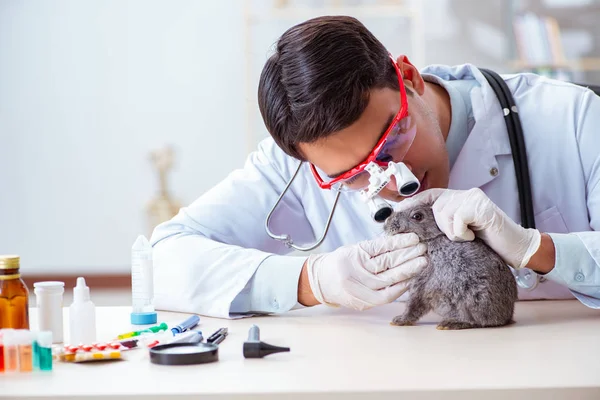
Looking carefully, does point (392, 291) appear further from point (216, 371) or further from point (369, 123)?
point (216, 371)

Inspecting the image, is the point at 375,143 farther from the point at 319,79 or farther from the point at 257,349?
the point at 257,349

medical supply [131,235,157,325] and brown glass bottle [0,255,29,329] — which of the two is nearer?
brown glass bottle [0,255,29,329]

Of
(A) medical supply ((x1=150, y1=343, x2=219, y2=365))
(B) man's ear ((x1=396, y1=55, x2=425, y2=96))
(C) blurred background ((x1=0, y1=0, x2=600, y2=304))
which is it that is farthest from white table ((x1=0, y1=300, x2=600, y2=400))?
(C) blurred background ((x1=0, y1=0, x2=600, y2=304))

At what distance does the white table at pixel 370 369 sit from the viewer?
1.05 meters

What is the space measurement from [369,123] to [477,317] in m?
0.49

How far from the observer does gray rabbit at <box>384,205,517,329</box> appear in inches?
58.4

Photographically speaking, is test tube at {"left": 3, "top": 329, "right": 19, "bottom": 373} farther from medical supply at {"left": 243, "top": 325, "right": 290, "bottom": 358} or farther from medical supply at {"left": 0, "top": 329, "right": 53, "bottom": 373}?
medical supply at {"left": 243, "top": 325, "right": 290, "bottom": 358}

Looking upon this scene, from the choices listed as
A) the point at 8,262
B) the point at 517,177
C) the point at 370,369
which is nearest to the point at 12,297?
the point at 8,262

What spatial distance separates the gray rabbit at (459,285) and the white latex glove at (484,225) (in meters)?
0.02

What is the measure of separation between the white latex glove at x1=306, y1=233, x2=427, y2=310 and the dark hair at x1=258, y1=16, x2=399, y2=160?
0.28m

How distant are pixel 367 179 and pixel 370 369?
1.93 ft

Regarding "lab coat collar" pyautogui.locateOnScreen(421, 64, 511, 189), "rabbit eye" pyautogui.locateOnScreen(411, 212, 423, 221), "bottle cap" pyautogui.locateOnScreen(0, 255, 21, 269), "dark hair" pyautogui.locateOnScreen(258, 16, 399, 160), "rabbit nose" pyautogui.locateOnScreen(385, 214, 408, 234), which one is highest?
"dark hair" pyautogui.locateOnScreen(258, 16, 399, 160)

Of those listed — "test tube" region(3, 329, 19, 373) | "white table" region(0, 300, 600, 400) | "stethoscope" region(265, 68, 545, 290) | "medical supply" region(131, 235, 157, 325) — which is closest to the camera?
"white table" region(0, 300, 600, 400)

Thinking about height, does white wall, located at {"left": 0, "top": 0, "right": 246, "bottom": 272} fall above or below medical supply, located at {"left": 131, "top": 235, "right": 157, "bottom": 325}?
above
